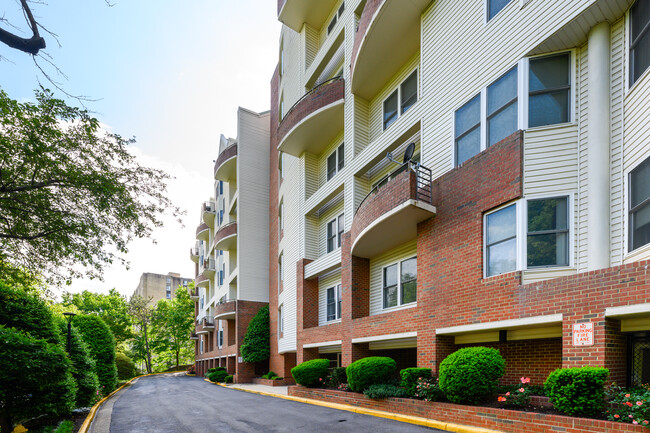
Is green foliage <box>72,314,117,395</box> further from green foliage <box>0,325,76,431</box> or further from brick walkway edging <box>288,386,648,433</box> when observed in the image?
brick walkway edging <box>288,386,648,433</box>

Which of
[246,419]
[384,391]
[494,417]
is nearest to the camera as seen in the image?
[494,417]

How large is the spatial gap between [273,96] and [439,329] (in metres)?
25.4

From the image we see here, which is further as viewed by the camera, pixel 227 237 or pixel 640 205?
pixel 227 237

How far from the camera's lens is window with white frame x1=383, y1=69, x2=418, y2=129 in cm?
1490

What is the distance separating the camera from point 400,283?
14672 millimetres

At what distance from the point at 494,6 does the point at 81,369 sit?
761 inches

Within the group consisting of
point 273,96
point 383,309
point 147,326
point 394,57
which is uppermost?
point 273,96

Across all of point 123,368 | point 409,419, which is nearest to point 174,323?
point 123,368

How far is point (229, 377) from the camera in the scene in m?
29.7

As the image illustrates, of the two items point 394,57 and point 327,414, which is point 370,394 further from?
point 394,57

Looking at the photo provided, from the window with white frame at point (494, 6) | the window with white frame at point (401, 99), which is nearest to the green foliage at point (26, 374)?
the window with white frame at point (401, 99)

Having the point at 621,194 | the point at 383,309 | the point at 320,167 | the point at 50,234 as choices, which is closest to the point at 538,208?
the point at 621,194

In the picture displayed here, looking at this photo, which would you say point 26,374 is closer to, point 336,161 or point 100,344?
point 100,344

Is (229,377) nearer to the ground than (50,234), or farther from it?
nearer to the ground
